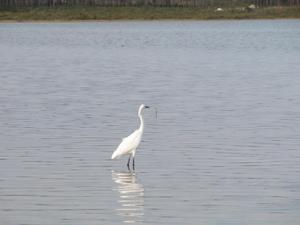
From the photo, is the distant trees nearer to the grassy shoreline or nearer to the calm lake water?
the grassy shoreline

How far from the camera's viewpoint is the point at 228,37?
58781 millimetres

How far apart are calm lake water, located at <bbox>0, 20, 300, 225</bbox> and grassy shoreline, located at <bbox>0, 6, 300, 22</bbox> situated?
1266 inches

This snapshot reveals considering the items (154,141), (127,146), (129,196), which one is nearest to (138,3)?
(154,141)

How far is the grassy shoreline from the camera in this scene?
244ft

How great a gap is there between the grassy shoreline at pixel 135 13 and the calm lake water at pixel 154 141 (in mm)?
32153

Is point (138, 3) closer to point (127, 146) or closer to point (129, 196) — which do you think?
point (127, 146)

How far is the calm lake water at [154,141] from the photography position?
13.1 m

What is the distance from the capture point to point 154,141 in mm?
18812

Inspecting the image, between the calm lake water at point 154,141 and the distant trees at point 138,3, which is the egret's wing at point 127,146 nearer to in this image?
the calm lake water at point 154,141

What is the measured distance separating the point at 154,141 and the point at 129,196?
4943mm

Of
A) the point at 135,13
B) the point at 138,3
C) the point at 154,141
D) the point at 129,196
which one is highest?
the point at 129,196

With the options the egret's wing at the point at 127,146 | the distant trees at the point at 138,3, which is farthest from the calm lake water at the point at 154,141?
the distant trees at the point at 138,3

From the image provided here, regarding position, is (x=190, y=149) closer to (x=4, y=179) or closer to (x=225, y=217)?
(x=4, y=179)

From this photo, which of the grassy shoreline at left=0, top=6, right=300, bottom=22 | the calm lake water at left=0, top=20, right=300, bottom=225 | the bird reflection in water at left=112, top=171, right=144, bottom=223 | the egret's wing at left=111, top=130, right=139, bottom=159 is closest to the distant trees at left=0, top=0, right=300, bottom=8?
the grassy shoreline at left=0, top=6, right=300, bottom=22
